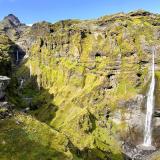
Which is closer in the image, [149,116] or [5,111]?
[5,111]

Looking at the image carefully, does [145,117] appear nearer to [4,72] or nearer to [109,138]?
[109,138]

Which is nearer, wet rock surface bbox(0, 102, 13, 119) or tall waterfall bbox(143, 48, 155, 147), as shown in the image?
wet rock surface bbox(0, 102, 13, 119)

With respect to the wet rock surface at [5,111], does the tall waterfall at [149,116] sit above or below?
below

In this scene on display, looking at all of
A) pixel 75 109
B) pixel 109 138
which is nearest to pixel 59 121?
pixel 75 109

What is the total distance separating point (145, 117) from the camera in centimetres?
17950

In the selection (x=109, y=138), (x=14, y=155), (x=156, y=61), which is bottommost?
(x=109, y=138)

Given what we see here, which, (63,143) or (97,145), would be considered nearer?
(63,143)

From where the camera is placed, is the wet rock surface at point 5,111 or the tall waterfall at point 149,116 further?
the tall waterfall at point 149,116

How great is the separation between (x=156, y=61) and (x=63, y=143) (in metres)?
140

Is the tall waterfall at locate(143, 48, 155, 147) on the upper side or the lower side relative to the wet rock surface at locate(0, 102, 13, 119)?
lower

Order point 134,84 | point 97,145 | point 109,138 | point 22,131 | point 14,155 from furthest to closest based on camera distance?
1. point 134,84
2. point 109,138
3. point 97,145
4. point 22,131
5. point 14,155

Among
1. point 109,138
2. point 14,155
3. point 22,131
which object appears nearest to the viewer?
point 14,155

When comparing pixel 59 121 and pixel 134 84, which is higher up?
pixel 134 84

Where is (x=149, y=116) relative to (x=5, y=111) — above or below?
below
